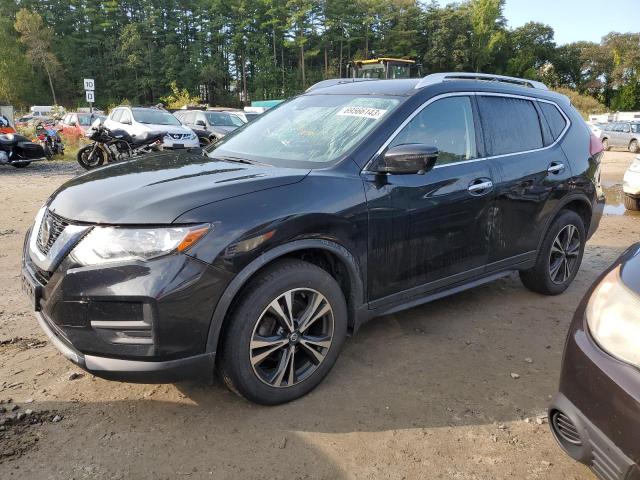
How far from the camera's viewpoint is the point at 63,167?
45.2 ft

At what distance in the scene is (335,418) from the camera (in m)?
2.61

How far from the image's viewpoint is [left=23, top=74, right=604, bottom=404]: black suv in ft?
7.30

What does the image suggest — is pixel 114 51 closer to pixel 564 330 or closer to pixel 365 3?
pixel 365 3

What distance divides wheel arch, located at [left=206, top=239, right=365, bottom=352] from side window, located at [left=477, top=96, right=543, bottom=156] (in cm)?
153

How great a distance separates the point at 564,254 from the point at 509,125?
1364 mm

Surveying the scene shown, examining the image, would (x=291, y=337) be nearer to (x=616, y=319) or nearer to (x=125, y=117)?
(x=616, y=319)

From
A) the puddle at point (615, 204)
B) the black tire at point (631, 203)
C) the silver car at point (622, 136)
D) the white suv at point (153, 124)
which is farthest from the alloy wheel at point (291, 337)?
the silver car at point (622, 136)

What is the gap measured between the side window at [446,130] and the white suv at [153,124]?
11.4m

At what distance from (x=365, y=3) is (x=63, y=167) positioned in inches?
2478

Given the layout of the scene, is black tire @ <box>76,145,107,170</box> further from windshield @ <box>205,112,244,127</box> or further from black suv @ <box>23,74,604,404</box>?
black suv @ <box>23,74,604,404</box>

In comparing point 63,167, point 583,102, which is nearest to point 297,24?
point 583,102

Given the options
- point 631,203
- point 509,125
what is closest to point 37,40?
point 631,203

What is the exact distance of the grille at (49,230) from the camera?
96.1 inches

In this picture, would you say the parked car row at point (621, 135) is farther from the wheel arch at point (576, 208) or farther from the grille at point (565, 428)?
the grille at point (565, 428)
